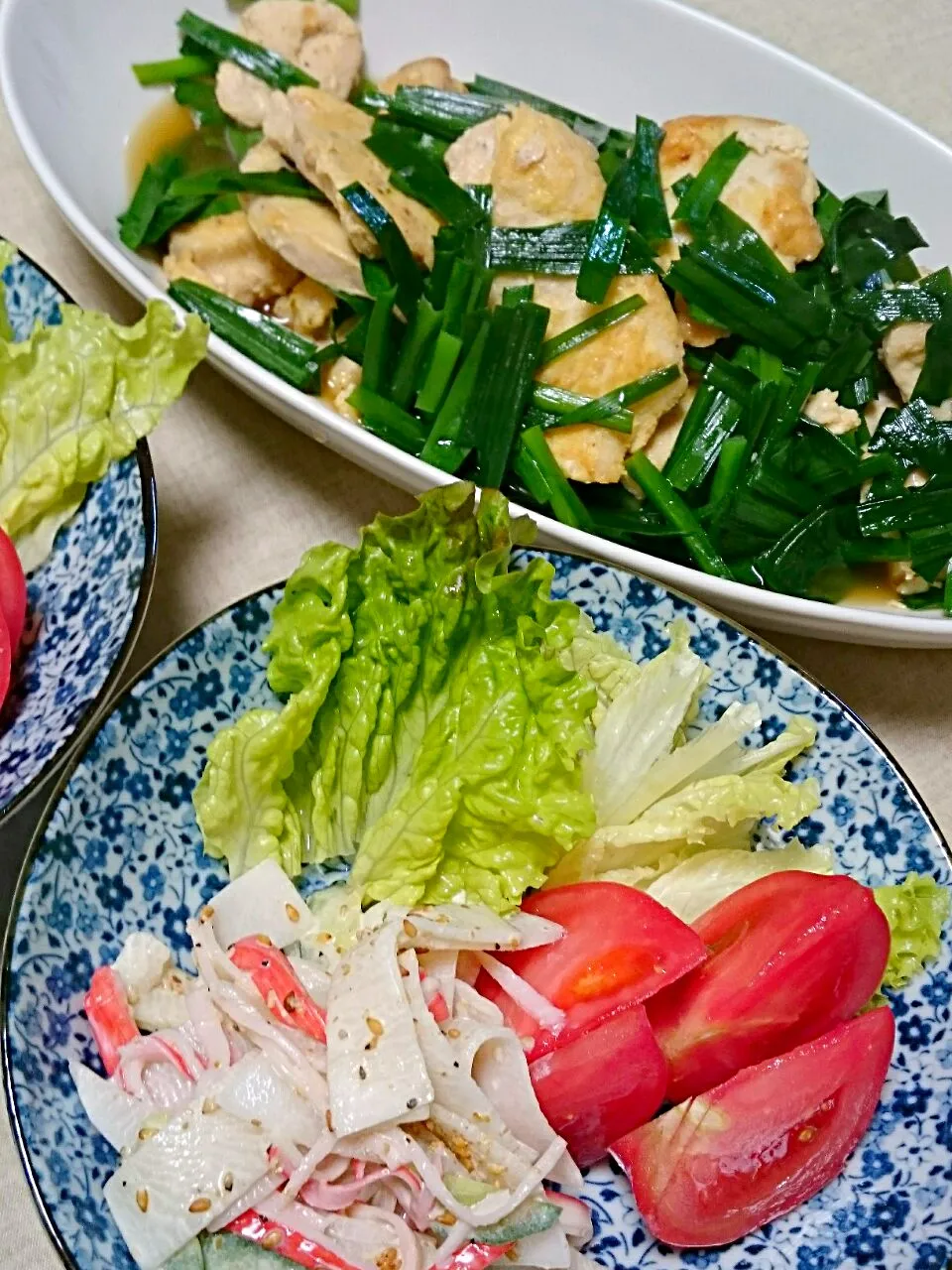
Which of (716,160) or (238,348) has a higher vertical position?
(716,160)

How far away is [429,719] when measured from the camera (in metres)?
1.54

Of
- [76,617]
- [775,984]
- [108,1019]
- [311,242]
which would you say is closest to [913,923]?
[775,984]

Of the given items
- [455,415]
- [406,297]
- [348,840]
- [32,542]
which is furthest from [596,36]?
[348,840]

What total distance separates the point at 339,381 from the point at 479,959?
1.04 metres

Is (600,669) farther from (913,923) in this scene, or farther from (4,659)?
(4,659)

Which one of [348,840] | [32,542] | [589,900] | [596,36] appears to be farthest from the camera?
[596,36]

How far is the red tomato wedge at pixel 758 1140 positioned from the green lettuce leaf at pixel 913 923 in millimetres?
98

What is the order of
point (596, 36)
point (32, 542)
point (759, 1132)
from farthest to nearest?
1. point (596, 36)
2. point (32, 542)
3. point (759, 1132)

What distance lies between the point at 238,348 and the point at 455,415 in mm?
403

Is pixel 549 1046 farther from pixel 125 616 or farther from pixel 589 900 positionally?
pixel 125 616

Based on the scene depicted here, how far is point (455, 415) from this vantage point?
184 cm

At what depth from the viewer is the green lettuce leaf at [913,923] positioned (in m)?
1.46

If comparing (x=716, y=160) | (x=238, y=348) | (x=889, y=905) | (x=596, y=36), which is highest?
(x=596, y=36)

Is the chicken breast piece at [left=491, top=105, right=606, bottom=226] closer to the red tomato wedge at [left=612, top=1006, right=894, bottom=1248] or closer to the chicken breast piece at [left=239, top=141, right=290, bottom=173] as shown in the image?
the chicken breast piece at [left=239, top=141, right=290, bottom=173]
